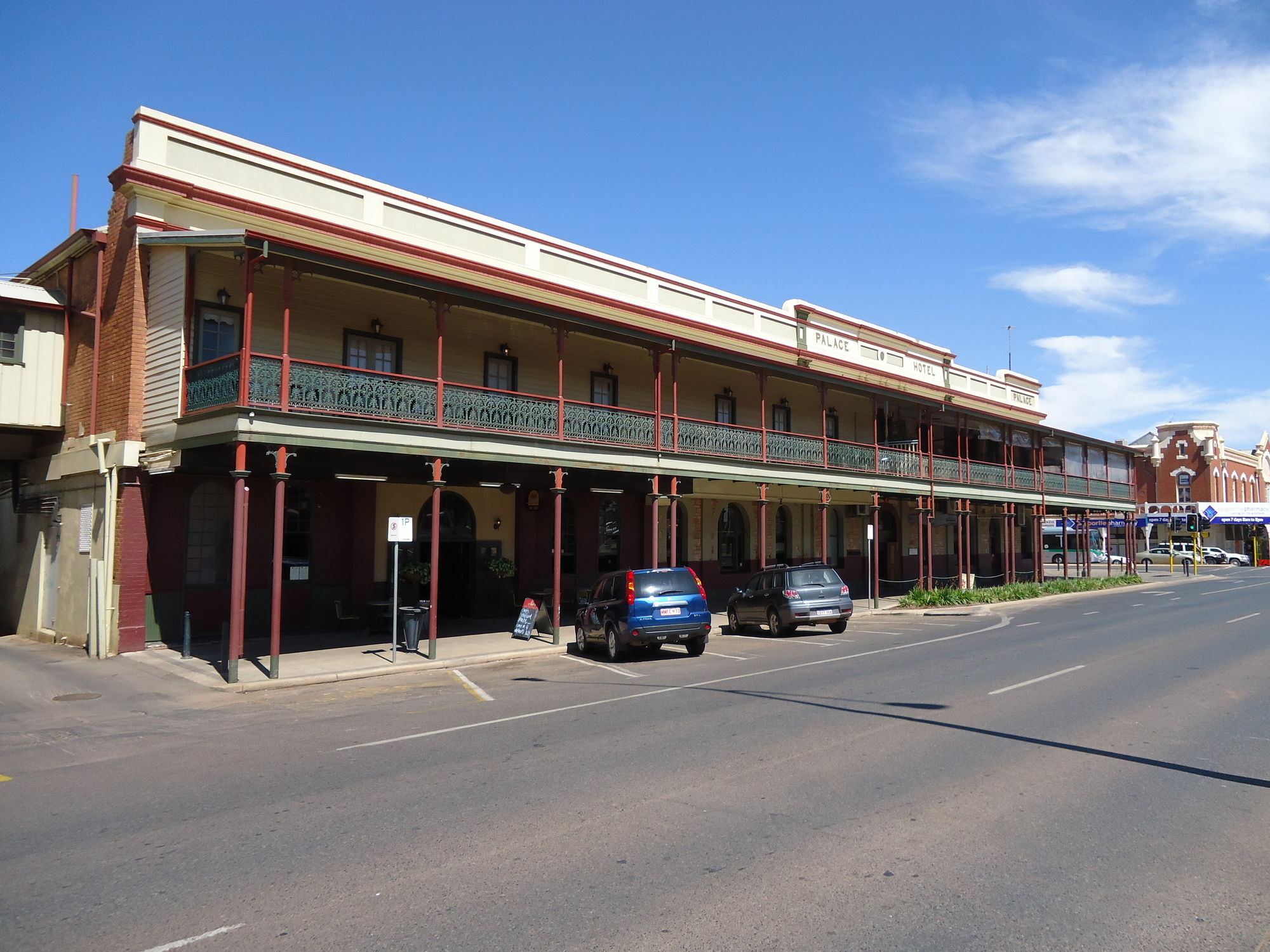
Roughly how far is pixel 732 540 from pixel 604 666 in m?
13.9

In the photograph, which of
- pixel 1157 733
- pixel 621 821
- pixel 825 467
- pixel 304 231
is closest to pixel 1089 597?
pixel 825 467

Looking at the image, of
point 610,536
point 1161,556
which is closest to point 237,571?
point 610,536

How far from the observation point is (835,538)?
3281cm

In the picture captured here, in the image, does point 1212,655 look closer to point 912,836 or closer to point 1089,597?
point 912,836

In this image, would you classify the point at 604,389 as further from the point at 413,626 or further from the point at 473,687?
the point at 473,687

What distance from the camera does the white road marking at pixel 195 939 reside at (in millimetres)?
4328

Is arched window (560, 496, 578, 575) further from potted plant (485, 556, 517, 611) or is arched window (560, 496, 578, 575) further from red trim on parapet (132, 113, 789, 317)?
red trim on parapet (132, 113, 789, 317)

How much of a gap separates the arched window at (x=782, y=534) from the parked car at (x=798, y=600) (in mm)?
9791

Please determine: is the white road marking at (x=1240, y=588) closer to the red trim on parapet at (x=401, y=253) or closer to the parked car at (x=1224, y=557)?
the red trim on parapet at (x=401, y=253)

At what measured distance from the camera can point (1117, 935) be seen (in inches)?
171

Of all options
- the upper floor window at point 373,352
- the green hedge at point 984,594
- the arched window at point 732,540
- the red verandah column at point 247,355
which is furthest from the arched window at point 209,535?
the green hedge at point 984,594

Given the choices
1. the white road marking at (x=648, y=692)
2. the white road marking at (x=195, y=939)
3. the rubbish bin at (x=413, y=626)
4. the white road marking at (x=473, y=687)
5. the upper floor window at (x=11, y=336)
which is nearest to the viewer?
the white road marking at (x=195, y=939)

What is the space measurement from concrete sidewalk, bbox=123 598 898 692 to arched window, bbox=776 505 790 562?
41.1ft

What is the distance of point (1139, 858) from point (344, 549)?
1706 cm
